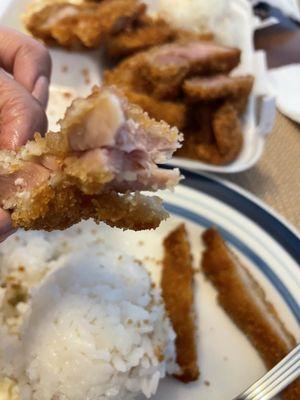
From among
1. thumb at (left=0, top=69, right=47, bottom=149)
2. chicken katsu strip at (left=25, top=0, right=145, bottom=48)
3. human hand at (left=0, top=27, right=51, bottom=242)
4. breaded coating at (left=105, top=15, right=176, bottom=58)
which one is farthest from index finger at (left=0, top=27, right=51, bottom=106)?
breaded coating at (left=105, top=15, right=176, bottom=58)

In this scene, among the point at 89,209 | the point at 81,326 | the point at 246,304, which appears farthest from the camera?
the point at 246,304

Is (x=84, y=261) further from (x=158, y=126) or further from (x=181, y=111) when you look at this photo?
(x=158, y=126)

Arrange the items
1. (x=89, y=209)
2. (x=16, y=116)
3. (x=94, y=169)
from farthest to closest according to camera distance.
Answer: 1. (x=16, y=116)
2. (x=89, y=209)
3. (x=94, y=169)

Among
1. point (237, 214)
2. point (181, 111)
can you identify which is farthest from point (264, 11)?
point (237, 214)

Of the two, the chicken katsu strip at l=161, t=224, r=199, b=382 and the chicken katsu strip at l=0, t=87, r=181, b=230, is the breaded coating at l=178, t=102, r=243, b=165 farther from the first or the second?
the chicken katsu strip at l=0, t=87, r=181, b=230

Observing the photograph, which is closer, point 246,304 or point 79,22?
point 246,304

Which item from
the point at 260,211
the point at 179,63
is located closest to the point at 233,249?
the point at 260,211

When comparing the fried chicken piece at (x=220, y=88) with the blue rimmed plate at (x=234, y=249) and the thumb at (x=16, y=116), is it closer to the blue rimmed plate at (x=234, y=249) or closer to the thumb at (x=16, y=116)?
the blue rimmed plate at (x=234, y=249)

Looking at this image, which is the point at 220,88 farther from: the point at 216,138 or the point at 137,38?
the point at 137,38

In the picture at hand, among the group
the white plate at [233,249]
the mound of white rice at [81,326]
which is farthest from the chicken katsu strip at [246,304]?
the mound of white rice at [81,326]
